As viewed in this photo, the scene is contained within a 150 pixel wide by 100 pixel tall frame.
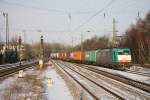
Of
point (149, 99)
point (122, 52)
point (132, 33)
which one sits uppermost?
point (132, 33)

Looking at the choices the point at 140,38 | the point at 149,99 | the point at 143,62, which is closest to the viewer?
the point at 149,99

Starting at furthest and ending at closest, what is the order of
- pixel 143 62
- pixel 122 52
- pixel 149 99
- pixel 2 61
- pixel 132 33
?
pixel 2 61, pixel 132 33, pixel 143 62, pixel 122 52, pixel 149 99

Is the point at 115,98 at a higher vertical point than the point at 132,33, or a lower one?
A: lower

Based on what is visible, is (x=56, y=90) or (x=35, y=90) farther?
(x=56, y=90)

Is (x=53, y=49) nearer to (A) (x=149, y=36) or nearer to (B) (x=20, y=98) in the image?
(A) (x=149, y=36)

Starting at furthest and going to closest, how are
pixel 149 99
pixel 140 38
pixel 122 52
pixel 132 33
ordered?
pixel 132 33
pixel 140 38
pixel 122 52
pixel 149 99

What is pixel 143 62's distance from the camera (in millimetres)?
62281

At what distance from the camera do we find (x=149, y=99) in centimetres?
1462

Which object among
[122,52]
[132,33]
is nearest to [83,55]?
[132,33]

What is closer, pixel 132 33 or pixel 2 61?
pixel 132 33

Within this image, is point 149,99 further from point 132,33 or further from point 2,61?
point 2,61

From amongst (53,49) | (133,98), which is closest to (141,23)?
(133,98)

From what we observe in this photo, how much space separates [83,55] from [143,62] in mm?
17559

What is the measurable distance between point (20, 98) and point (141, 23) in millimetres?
64332
